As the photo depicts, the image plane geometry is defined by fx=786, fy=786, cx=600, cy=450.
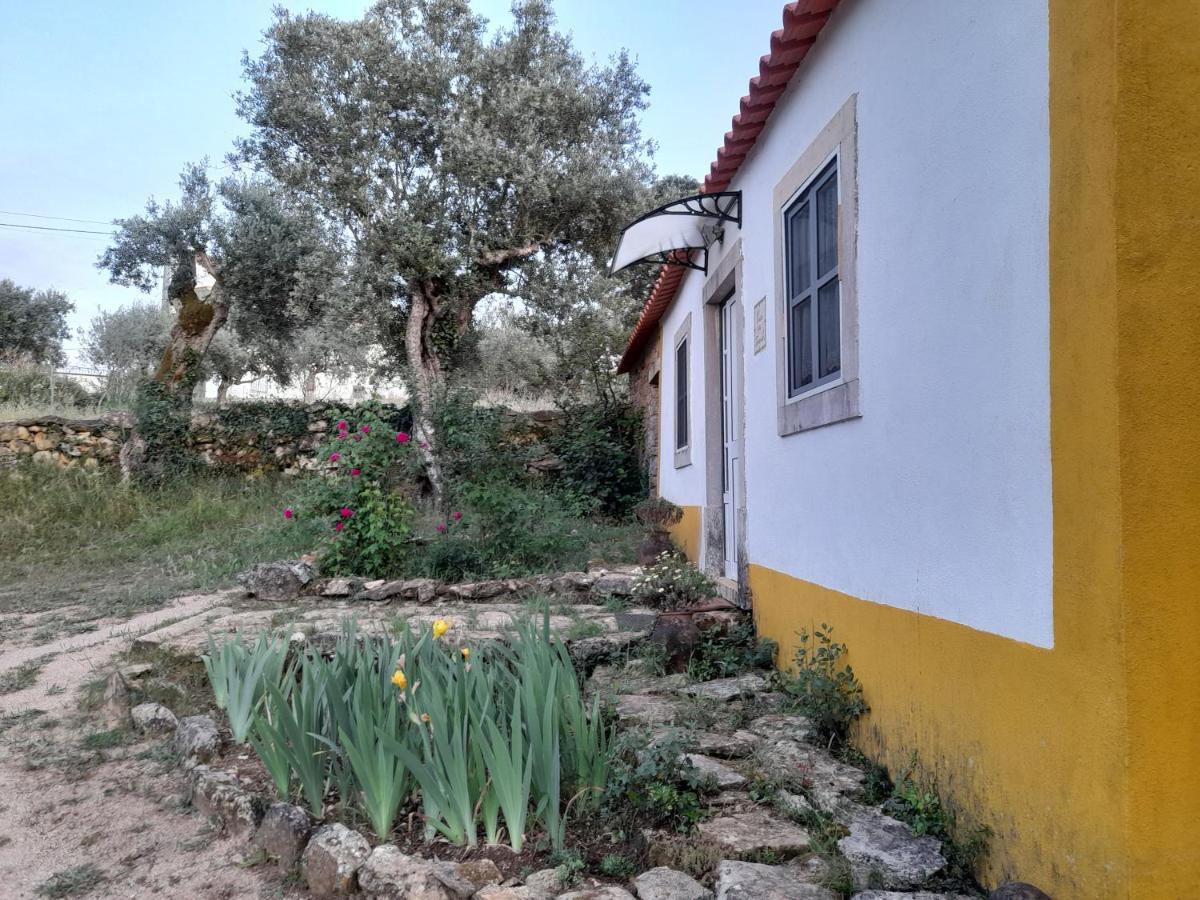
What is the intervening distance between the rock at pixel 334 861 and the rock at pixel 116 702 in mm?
2056

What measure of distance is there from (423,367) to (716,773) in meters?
9.74

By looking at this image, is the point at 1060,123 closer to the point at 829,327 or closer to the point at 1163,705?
the point at 1163,705

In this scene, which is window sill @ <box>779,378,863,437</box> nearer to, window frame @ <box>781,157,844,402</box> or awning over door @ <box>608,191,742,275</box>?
window frame @ <box>781,157,844,402</box>

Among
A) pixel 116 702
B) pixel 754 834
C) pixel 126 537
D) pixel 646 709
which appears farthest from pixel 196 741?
pixel 126 537

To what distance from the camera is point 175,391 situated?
11.4m

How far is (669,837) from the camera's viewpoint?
2.25 m

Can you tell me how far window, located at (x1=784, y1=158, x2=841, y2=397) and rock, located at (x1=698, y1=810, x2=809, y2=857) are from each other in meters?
1.77

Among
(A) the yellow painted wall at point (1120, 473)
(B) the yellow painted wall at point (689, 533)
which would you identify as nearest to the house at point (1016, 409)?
(A) the yellow painted wall at point (1120, 473)

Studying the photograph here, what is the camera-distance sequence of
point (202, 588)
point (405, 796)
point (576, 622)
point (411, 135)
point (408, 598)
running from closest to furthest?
point (405, 796) → point (576, 622) → point (408, 598) → point (202, 588) → point (411, 135)

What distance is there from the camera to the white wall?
1925 millimetres

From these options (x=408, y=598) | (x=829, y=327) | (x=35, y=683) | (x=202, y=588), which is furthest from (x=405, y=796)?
(x=202, y=588)

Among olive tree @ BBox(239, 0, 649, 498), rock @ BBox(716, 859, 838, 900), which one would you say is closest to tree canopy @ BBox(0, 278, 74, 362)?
olive tree @ BBox(239, 0, 649, 498)

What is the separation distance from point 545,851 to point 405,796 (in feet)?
1.68

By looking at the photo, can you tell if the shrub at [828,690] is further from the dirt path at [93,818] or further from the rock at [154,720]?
the rock at [154,720]
